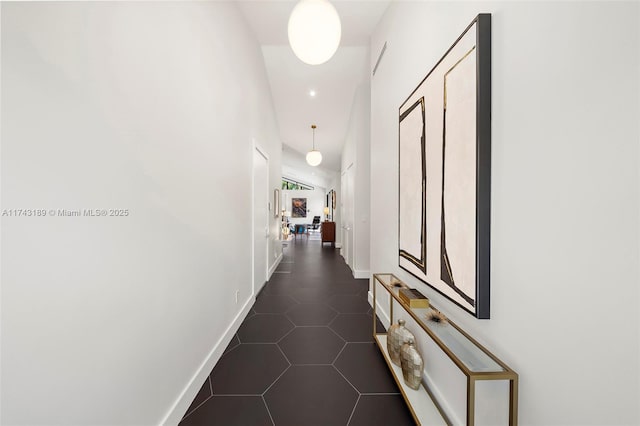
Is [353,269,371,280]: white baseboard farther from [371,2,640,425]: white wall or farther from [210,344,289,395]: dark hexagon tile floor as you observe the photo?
[371,2,640,425]: white wall

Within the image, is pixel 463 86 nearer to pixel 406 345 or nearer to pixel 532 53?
pixel 532 53

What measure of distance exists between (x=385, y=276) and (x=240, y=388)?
4.65 ft

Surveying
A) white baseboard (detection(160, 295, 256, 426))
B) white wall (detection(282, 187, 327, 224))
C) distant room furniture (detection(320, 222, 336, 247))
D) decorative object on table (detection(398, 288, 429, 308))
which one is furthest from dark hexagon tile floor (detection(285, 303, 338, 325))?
white wall (detection(282, 187, 327, 224))

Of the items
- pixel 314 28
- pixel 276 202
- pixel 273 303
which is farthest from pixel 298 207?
pixel 314 28

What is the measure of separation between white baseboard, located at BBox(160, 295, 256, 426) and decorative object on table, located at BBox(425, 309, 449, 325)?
147cm

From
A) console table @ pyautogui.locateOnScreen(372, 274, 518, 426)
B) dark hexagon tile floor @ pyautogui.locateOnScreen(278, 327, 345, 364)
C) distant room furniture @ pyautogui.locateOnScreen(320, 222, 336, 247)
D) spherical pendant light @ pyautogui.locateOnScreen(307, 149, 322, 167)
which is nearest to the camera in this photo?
console table @ pyautogui.locateOnScreen(372, 274, 518, 426)

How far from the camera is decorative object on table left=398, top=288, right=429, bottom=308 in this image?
1.33 m

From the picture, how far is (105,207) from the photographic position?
860mm

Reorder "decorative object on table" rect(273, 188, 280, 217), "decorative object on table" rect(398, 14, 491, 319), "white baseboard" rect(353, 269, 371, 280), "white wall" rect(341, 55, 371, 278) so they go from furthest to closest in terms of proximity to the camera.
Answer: "decorative object on table" rect(273, 188, 280, 217) < "white baseboard" rect(353, 269, 371, 280) < "white wall" rect(341, 55, 371, 278) < "decorative object on table" rect(398, 14, 491, 319)

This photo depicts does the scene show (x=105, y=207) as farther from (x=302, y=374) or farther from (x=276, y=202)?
(x=276, y=202)

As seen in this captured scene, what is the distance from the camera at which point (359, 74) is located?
12.0 feet

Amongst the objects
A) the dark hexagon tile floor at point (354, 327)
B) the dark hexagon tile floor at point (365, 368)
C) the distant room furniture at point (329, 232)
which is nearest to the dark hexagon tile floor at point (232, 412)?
the dark hexagon tile floor at point (365, 368)

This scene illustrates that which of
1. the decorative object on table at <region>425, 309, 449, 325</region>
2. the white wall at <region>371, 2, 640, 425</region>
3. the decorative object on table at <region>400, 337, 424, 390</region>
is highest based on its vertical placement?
the white wall at <region>371, 2, 640, 425</region>

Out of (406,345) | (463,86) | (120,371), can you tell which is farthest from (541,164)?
(120,371)
